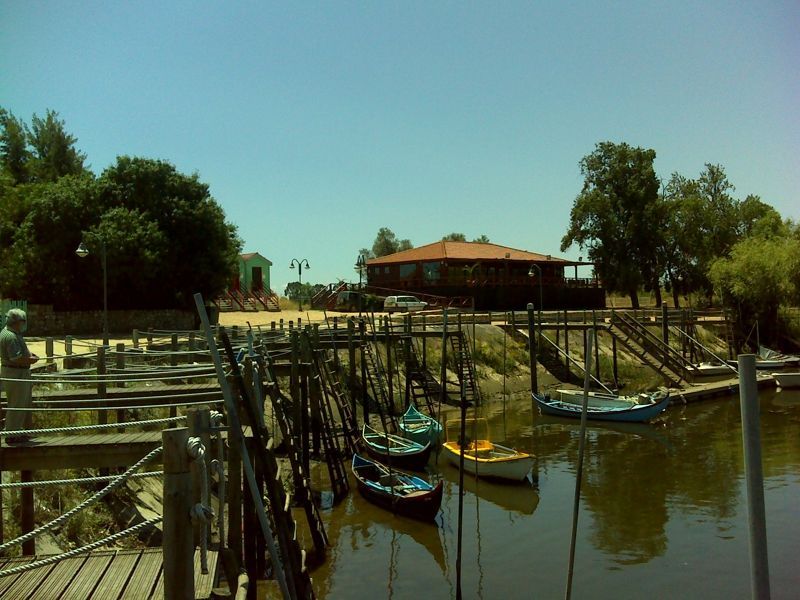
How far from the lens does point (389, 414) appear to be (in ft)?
82.0

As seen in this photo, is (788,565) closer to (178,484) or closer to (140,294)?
(178,484)

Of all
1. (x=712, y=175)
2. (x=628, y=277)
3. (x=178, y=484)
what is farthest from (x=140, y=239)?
(x=712, y=175)

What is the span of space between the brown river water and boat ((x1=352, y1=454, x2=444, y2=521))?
0.86 ft

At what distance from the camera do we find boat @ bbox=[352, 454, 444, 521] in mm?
14578

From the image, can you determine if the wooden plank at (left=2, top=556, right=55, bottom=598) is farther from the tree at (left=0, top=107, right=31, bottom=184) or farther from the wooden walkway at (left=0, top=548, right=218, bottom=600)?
the tree at (left=0, top=107, right=31, bottom=184)

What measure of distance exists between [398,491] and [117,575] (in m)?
10.3

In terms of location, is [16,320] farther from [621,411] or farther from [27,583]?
[621,411]

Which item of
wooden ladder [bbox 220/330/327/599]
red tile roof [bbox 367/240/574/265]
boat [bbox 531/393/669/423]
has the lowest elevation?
boat [bbox 531/393/669/423]

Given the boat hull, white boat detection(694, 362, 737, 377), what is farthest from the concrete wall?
white boat detection(694, 362, 737, 377)

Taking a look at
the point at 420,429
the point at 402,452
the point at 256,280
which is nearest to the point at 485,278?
the point at 256,280

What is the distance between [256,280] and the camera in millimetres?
62688

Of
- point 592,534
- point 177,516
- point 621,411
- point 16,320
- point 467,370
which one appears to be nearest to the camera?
point 177,516

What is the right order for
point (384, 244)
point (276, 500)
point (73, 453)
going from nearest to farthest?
1. point (73, 453)
2. point (276, 500)
3. point (384, 244)

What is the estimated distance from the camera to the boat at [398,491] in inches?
574
